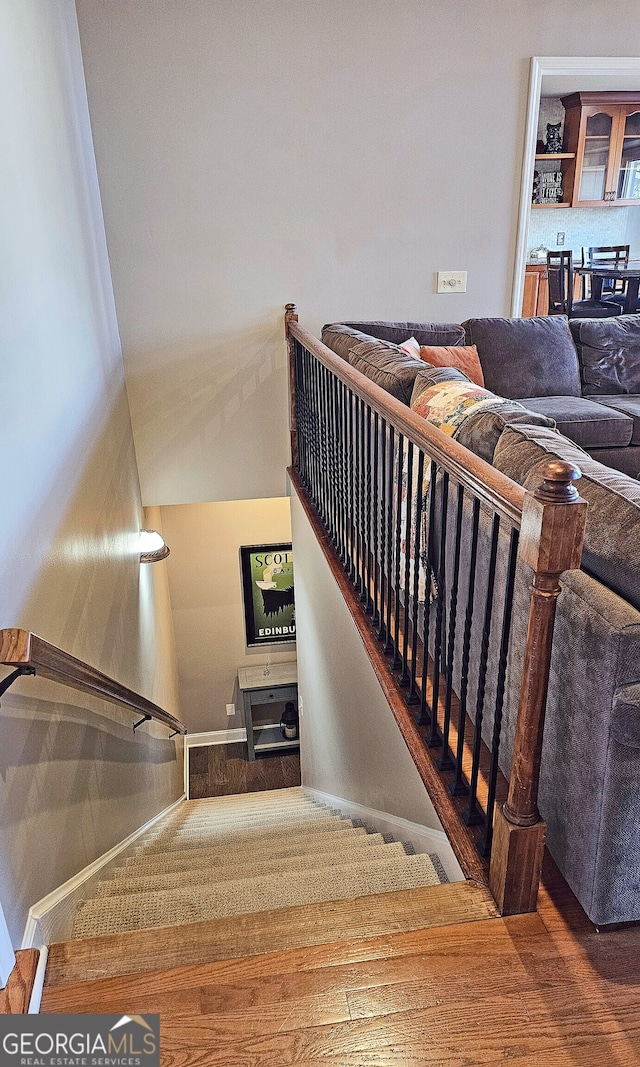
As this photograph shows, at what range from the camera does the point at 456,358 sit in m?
3.97

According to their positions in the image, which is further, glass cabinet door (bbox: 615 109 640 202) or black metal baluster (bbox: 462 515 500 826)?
glass cabinet door (bbox: 615 109 640 202)

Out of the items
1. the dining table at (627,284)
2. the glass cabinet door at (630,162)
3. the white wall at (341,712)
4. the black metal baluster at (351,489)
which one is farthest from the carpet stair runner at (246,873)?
the glass cabinet door at (630,162)

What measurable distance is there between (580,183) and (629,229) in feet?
3.84

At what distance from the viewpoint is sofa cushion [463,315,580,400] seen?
4.25 m

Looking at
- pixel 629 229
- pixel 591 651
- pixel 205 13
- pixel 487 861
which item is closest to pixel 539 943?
pixel 487 861

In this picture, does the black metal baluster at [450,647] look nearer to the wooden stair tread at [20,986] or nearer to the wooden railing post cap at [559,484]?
the wooden railing post cap at [559,484]

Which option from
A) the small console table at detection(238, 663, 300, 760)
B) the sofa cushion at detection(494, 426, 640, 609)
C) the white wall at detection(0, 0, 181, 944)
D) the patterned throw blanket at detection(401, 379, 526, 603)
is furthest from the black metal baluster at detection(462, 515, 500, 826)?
the small console table at detection(238, 663, 300, 760)

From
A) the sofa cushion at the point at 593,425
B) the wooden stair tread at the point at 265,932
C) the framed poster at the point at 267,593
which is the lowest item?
the framed poster at the point at 267,593

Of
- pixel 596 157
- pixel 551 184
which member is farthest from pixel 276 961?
pixel 596 157

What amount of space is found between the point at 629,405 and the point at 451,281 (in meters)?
1.31

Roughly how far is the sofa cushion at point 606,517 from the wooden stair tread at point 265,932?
73 cm

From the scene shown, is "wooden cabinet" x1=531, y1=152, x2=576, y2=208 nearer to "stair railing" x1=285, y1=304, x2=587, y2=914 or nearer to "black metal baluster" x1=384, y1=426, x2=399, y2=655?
"stair railing" x1=285, y1=304, x2=587, y2=914

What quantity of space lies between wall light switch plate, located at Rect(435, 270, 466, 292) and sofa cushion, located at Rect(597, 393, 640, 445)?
1.09 meters

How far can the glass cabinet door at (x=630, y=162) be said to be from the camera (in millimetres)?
7707
